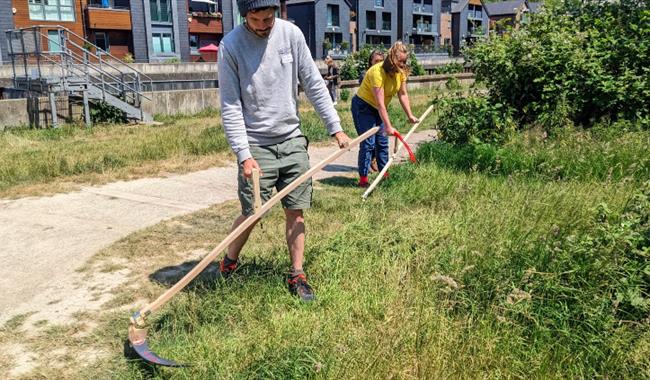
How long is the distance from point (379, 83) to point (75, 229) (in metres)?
3.43

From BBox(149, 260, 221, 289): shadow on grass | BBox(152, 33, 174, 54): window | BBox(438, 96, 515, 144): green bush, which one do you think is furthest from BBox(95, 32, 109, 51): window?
BBox(149, 260, 221, 289): shadow on grass

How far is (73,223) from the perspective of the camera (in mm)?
5590

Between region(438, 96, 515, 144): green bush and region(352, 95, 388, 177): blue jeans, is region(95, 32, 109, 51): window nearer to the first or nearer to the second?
region(438, 96, 515, 144): green bush

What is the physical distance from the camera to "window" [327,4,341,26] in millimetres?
52812

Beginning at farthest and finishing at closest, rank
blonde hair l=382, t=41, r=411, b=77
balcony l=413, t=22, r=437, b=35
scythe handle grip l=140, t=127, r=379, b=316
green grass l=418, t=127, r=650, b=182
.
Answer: balcony l=413, t=22, r=437, b=35, blonde hair l=382, t=41, r=411, b=77, green grass l=418, t=127, r=650, b=182, scythe handle grip l=140, t=127, r=379, b=316

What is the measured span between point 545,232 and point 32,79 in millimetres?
12646

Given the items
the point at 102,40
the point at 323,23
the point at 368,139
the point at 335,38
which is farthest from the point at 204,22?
the point at 368,139

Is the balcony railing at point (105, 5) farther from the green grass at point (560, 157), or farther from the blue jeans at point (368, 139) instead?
the green grass at point (560, 157)

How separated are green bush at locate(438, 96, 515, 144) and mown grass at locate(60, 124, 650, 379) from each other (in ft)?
8.33

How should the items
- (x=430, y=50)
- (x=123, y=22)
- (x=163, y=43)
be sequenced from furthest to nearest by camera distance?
(x=430, y=50)
(x=163, y=43)
(x=123, y=22)

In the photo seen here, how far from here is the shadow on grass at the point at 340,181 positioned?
721cm

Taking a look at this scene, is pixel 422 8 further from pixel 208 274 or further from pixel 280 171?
pixel 280 171

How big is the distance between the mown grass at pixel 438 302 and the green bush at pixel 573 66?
293 centimetres

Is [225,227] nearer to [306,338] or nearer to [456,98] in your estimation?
[306,338]
